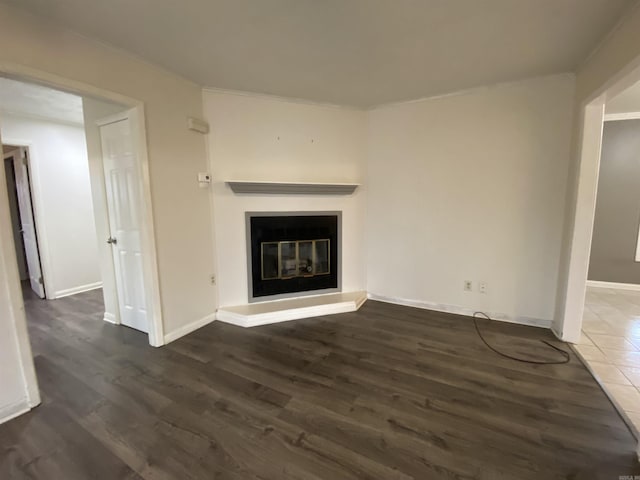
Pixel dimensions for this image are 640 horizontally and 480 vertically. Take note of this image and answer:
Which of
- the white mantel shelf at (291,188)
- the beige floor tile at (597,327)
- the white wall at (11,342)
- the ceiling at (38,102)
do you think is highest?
the ceiling at (38,102)

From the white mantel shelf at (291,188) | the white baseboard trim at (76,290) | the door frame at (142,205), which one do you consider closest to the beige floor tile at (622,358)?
the white mantel shelf at (291,188)

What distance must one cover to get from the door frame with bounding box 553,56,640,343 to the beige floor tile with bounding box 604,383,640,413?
0.66 meters

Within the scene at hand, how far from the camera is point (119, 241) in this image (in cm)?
295

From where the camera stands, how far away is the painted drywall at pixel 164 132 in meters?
1.82

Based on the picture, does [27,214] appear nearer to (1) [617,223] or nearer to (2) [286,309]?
(2) [286,309]

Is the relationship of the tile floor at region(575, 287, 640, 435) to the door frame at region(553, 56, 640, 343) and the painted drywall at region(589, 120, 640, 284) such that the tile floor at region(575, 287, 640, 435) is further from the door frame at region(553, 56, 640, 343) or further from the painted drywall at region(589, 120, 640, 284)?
the painted drywall at region(589, 120, 640, 284)

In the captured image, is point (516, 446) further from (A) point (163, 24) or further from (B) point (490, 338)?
(A) point (163, 24)

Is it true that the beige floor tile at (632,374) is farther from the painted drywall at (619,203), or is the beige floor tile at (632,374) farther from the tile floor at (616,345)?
the painted drywall at (619,203)

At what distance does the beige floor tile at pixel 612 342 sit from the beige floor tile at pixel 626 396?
680 mm

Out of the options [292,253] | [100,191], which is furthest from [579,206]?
[100,191]

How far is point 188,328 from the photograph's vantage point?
9.65 ft

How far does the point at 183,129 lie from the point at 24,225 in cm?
346

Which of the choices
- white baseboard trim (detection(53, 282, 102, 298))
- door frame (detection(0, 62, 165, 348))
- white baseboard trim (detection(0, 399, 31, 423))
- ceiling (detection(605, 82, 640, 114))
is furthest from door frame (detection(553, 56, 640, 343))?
white baseboard trim (detection(53, 282, 102, 298))

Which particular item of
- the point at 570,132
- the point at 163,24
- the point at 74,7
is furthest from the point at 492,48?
the point at 74,7
